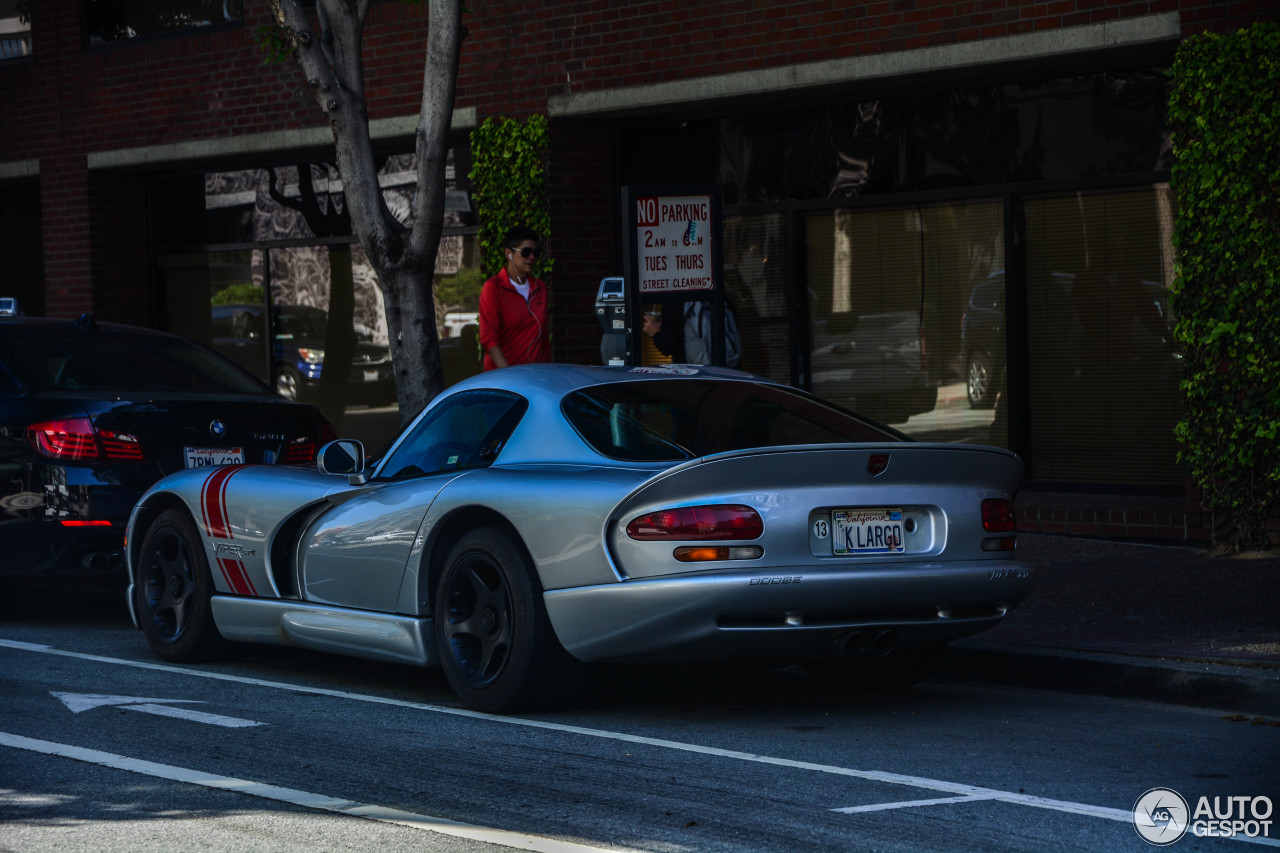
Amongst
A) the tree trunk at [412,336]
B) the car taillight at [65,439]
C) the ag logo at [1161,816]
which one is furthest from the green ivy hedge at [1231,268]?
the car taillight at [65,439]

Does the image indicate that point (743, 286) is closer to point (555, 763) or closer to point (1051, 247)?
point (1051, 247)

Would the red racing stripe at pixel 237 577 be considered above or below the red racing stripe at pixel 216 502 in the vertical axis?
below

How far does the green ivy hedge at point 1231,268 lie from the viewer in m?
10.4

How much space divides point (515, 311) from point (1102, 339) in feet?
14.2

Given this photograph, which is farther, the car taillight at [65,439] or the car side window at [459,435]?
the car taillight at [65,439]

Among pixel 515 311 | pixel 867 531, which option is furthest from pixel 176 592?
pixel 867 531

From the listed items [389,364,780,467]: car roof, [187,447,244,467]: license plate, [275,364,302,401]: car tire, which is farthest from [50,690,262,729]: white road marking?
[275,364,302,401]: car tire

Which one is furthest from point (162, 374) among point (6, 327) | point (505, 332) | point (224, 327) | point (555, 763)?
point (224, 327)

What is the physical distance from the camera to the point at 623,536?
20.6 feet

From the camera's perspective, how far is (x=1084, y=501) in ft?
39.7

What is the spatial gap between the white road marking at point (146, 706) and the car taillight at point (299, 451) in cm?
264

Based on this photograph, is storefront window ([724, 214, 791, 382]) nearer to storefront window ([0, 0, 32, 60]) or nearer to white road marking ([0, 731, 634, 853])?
white road marking ([0, 731, 634, 853])

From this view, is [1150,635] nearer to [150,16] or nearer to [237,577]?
[237,577]

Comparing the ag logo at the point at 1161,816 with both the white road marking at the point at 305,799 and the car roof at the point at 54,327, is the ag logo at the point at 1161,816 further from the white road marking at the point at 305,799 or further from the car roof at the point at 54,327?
the car roof at the point at 54,327
